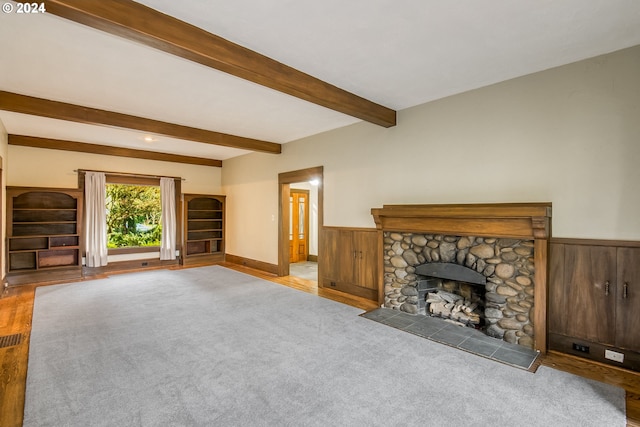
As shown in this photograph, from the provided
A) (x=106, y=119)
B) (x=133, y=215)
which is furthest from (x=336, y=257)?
(x=133, y=215)

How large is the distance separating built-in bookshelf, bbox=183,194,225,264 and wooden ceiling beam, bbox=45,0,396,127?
5.78 m

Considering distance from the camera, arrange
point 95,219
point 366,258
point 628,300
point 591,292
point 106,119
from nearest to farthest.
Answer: point 628,300, point 591,292, point 106,119, point 366,258, point 95,219

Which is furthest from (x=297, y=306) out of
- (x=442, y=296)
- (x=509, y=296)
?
(x=509, y=296)

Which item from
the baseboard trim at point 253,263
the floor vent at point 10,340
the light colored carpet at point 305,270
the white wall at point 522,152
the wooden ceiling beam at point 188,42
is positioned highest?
the wooden ceiling beam at point 188,42

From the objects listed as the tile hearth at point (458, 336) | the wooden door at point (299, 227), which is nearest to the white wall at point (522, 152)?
the tile hearth at point (458, 336)

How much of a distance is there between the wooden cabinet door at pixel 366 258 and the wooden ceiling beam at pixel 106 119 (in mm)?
2877

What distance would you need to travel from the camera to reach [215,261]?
332 inches

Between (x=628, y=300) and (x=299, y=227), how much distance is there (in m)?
6.64

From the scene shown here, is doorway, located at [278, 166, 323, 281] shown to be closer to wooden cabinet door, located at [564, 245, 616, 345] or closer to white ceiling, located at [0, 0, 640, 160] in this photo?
white ceiling, located at [0, 0, 640, 160]

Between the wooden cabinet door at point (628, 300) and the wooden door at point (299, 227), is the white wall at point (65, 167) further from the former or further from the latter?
the wooden cabinet door at point (628, 300)

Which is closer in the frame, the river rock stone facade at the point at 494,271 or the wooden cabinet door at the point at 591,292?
the wooden cabinet door at the point at 591,292

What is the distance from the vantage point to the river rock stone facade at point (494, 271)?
10.4 feet

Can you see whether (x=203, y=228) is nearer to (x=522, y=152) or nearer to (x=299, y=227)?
(x=299, y=227)

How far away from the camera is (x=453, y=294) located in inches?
158
